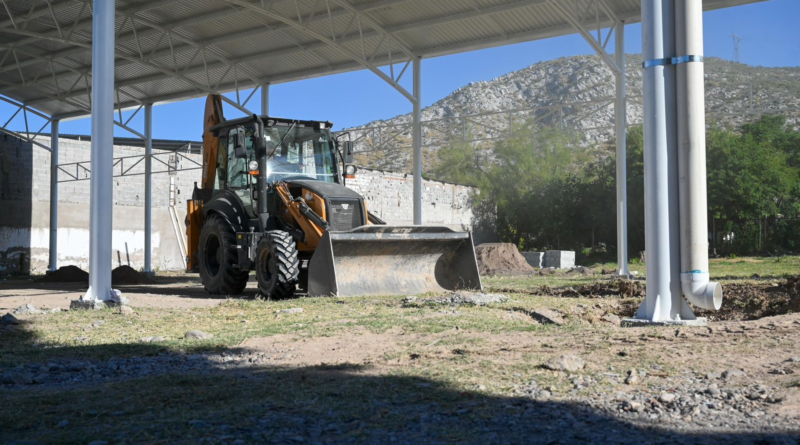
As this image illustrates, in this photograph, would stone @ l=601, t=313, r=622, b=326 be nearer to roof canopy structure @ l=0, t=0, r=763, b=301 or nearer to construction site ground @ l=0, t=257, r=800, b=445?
construction site ground @ l=0, t=257, r=800, b=445

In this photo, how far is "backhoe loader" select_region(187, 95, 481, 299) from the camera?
1087 cm

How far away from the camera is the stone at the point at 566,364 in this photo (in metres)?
4.98

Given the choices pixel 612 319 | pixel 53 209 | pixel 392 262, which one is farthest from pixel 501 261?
pixel 53 209

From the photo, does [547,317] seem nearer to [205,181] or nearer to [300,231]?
[300,231]

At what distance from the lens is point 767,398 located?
4.17 metres

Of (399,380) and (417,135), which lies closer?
(399,380)

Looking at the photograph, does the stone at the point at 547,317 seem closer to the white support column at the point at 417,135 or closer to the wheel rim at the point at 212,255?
the wheel rim at the point at 212,255

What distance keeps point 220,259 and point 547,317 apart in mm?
6658

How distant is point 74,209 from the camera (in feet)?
84.6

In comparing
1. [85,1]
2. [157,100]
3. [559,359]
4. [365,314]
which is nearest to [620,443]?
[559,359]

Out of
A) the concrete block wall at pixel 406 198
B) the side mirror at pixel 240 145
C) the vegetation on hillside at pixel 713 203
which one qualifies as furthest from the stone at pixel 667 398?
the concrete block wall at pixel 406 198

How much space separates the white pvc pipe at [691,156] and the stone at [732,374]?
7.69 feet

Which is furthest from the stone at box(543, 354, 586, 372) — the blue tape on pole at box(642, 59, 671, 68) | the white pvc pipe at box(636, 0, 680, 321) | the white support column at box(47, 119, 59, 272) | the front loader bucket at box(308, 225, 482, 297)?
the white support column at box(47, 119, 59, 272)

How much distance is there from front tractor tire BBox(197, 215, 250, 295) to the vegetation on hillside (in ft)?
44.2
